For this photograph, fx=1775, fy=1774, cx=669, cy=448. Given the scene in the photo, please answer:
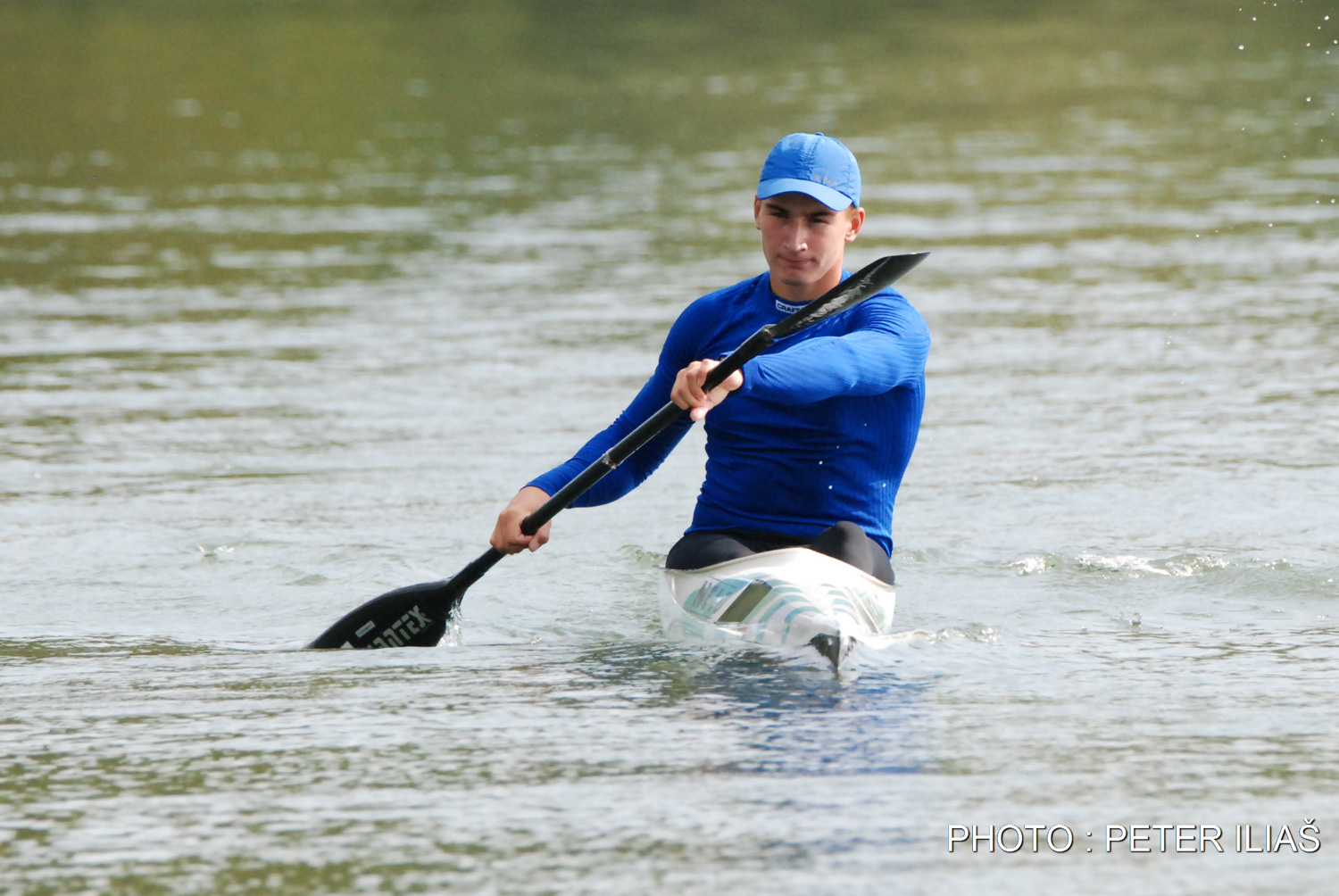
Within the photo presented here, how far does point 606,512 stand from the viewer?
25.6ft

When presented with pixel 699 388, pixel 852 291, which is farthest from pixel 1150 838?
pixel 852 291

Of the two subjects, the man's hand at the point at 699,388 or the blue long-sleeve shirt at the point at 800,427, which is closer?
the man's hand at the point at 699,388

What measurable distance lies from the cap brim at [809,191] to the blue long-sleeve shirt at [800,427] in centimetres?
30

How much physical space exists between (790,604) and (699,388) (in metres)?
0.68

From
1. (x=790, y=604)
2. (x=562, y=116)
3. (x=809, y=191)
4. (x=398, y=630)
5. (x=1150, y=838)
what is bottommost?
(x=1150, y=838)

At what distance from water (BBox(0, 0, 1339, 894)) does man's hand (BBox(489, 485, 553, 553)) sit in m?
0.34

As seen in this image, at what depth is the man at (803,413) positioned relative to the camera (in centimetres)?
512

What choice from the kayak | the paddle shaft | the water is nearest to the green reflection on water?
the water

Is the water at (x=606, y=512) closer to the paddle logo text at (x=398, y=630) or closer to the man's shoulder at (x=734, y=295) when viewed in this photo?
the paddle logo text at (x=398, y=630)

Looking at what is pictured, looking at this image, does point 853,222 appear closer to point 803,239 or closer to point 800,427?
point 803,239

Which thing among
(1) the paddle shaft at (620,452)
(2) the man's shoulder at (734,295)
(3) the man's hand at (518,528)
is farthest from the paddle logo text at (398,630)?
(2) the man's shoulder at (734,295)

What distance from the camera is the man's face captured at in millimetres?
5172

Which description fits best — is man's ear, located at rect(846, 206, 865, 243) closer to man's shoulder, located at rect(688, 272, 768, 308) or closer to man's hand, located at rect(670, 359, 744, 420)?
man's shoulder, located at rect(688, 272, 768, 308)

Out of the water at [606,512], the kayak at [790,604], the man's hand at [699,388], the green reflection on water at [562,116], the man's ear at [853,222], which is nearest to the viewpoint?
the water at [606,512]
